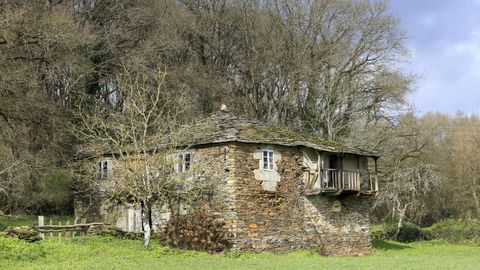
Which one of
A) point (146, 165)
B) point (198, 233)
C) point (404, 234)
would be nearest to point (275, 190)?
point (198, 233)

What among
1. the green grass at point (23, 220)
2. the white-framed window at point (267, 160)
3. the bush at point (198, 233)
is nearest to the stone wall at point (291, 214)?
the white-framed window at point (267, 160)

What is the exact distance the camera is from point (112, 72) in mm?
40188

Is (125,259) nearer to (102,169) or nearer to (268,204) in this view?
(268,204)

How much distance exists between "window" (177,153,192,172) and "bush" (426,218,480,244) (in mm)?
22388

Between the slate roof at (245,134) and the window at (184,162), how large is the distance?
0.91 meters

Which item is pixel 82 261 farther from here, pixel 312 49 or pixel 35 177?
pixel 312 49

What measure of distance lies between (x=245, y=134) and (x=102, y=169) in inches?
340

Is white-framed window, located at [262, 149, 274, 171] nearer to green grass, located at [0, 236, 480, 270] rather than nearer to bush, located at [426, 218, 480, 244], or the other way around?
green grass, located at [0, 236, 480, 270]

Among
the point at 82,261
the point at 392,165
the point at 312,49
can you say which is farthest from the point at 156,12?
the point at 82,261

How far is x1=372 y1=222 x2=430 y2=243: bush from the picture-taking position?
1804 inches

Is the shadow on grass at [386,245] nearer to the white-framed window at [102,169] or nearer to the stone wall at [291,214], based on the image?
the stone wall at [291,214]

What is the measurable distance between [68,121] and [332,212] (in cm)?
1474

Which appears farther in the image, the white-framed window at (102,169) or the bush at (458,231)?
the bush at (458,231)

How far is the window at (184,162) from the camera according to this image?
31.2 m
